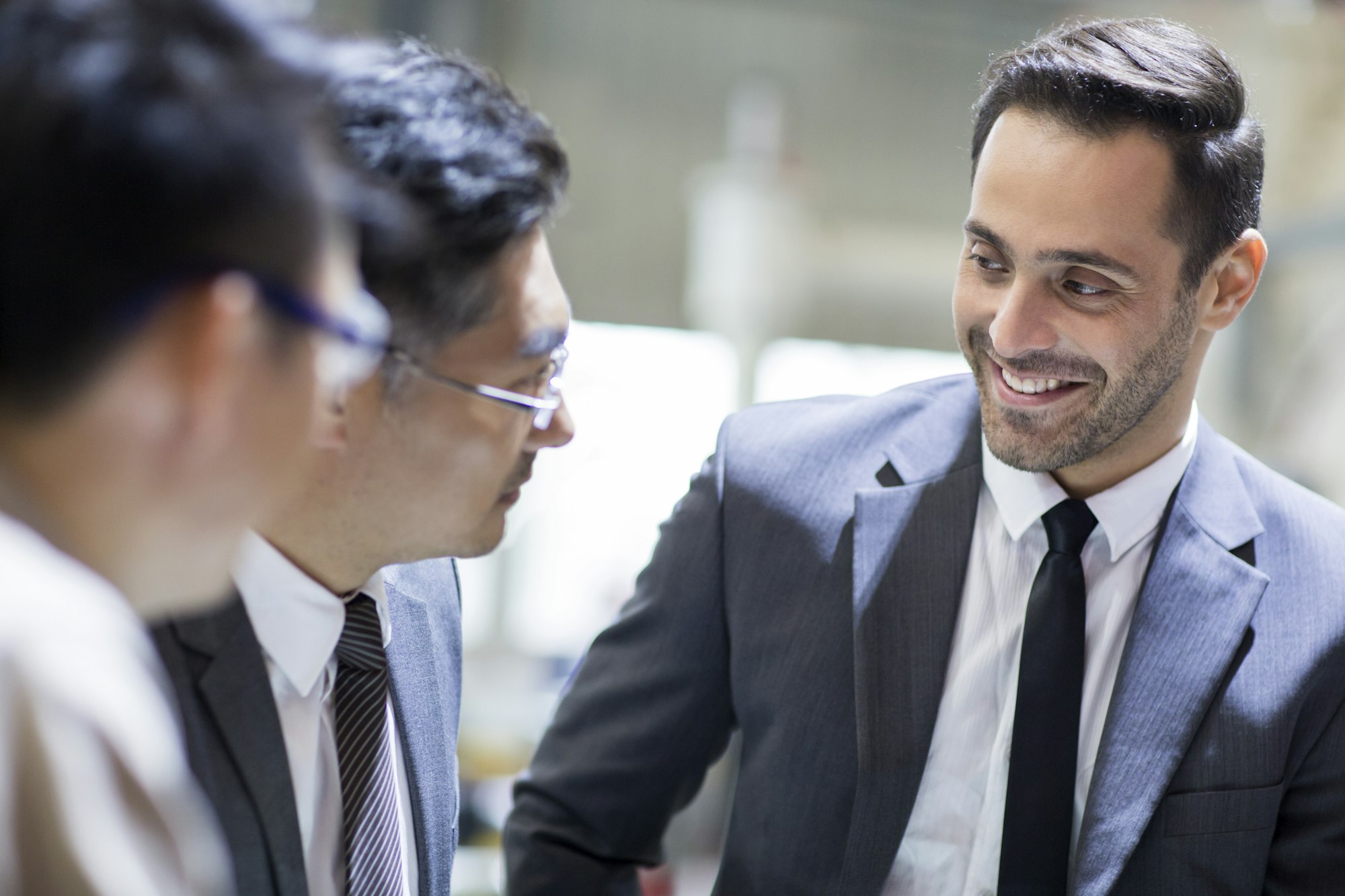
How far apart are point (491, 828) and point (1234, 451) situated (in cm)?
278

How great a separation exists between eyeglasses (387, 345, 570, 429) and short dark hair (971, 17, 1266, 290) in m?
0.71

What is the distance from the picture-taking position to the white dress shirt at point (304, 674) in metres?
1.10

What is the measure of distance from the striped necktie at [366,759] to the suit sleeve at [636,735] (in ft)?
1.28

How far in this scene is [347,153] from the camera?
989 millimetres

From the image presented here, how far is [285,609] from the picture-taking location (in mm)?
1104

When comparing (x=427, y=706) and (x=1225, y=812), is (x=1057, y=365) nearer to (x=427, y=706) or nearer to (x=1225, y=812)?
(x=1225, y=812)

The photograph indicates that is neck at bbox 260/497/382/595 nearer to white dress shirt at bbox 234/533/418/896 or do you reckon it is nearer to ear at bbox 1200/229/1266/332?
white dress shirt at bbox 234/533/418/896

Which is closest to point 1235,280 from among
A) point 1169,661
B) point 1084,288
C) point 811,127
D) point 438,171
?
point 1084,288

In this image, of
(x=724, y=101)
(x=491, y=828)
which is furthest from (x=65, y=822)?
(x=724, y=101)

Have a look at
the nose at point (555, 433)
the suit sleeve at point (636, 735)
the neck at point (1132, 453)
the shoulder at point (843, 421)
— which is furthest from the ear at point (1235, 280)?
the nose at point (555, 433)

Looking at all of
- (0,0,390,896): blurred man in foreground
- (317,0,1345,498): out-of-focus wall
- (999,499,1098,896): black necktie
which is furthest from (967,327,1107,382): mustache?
(317,0,1345,498): out-of-focus wall

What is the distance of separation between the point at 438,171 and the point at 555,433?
0.31 meters

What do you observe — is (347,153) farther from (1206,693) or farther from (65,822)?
(1206,693)

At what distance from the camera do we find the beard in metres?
1.44
